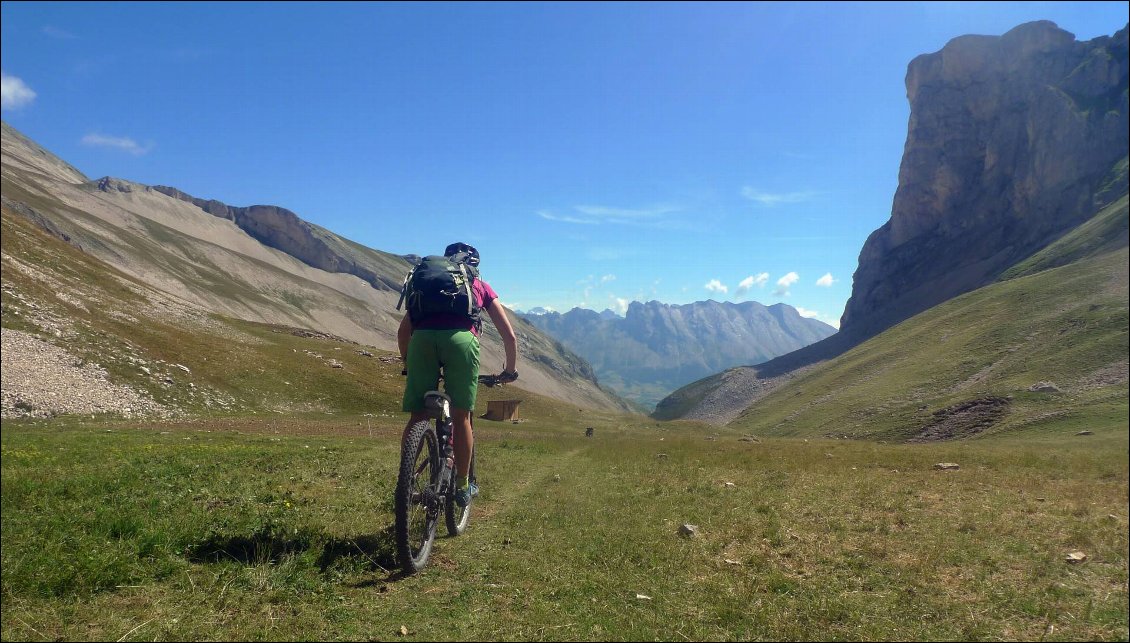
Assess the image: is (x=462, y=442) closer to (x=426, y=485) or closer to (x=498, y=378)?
(x=426, y=485)

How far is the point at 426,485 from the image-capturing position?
7.15 m

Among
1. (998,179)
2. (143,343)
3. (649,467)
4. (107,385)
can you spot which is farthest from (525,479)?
(998,179)

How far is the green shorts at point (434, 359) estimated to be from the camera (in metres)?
7.11

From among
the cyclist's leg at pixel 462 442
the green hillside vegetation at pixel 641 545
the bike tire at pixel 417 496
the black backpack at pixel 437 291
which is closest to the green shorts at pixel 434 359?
the black backpack at pixel 437 291

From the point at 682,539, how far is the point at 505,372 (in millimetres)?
3284

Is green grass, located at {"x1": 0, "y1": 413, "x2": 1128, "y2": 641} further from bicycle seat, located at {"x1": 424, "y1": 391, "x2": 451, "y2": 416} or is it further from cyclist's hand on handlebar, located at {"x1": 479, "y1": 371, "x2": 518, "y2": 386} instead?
cyclist's hand on handlebar, located at {"x1": 479, "y1": 371, "x2": 518, "y2": 386}

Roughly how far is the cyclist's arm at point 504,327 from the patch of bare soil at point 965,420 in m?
7.89

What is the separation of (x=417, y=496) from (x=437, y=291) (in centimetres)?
242

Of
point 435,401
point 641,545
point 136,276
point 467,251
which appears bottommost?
point 641,545

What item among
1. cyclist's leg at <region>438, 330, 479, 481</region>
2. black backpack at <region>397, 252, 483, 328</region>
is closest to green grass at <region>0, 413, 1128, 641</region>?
cyclist's leg at <region>438, 330, 479, 481</region>

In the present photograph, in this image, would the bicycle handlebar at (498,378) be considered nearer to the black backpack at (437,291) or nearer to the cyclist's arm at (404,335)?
the cyclist's arm at (404,335)

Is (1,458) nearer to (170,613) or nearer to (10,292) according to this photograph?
(170,613)

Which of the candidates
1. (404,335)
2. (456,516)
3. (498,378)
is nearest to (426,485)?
(456,516)

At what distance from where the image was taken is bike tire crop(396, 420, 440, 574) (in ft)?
20.2
